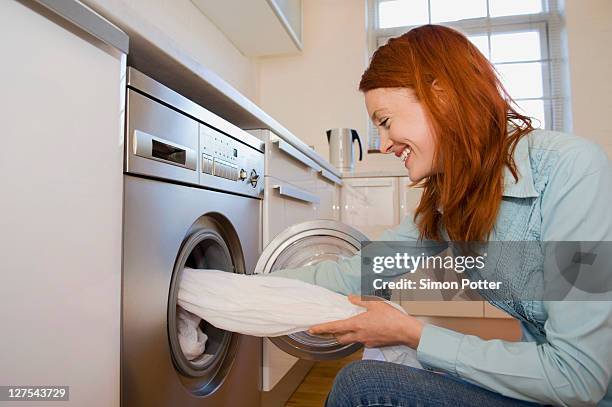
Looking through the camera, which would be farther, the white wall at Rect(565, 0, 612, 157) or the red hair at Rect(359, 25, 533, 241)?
the white wall at Rect(565, 0, 612, 157)

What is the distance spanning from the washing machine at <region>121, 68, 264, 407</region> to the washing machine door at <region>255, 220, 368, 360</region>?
9 centimetres

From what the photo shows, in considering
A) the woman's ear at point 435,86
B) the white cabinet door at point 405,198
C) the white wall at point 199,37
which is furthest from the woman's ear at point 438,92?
the white cabinet door at point 405,198

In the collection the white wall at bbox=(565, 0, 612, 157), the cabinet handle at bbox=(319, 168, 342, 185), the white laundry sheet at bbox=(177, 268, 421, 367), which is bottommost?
the white laundry sheet at bbox=(177, 268, 421, 367)

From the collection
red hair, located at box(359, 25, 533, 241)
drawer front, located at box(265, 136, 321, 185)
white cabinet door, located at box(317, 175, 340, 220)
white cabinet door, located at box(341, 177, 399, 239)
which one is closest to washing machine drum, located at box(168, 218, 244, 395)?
drawer front, located at box(265, 136, 321, 185)

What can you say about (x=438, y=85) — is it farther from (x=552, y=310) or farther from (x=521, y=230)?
(x=552, y=310)

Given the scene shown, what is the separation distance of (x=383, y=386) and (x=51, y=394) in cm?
51

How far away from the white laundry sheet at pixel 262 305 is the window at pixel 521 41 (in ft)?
7.58

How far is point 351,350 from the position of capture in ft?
3.75

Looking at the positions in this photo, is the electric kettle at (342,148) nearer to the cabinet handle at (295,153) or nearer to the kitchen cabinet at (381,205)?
the kitchen cabinet at (381,205)

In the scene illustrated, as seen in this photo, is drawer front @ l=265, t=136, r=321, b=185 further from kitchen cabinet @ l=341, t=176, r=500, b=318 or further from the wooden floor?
the wooden floor

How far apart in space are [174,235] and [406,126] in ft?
1.60

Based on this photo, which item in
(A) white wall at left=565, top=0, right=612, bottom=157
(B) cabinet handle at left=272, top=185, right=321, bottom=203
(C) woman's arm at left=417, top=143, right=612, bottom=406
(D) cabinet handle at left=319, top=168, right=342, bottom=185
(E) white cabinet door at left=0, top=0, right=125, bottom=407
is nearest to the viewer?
(E) white cabinet door at left=0, top=0, right=125, bottom=407

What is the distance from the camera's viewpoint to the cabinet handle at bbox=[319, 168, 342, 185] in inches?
87.0

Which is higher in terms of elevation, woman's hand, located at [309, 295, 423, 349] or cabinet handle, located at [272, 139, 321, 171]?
cabinet handle, located at [272, 139, 321, 171]
